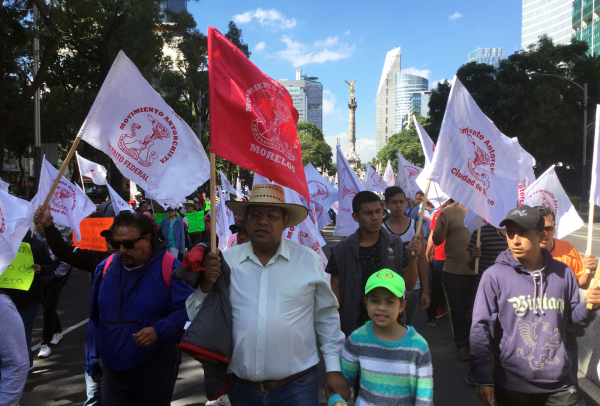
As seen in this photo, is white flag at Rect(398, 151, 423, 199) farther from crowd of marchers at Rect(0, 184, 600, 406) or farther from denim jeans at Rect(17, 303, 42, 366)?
denim jeans at Rect(17, 303, 42, 366)

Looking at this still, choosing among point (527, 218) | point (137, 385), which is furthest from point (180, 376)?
point (527, 218)

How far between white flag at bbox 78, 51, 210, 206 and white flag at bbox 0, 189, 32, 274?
63cm

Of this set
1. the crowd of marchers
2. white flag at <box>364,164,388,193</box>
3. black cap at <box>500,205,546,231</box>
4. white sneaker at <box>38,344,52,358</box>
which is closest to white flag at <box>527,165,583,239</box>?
the crowd of marchers

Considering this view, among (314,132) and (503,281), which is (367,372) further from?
(314,132)

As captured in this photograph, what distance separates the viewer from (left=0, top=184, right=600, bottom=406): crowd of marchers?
2.38 meters

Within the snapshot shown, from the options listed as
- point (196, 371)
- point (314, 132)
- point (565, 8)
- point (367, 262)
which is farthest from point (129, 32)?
point (565, 8)

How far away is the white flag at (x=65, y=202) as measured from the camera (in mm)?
5691

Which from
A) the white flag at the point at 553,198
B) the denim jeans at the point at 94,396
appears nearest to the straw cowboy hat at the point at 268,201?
the denim jeans at the point at 94,396

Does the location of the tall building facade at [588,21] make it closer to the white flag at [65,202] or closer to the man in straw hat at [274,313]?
the white flag at [65,202]

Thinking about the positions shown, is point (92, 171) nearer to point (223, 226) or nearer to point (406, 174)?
point (223, 226)

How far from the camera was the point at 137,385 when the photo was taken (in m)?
2.86

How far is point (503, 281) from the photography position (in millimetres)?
2850

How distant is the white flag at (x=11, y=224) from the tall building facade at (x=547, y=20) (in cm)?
13319

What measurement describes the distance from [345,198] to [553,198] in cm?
252
